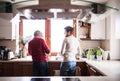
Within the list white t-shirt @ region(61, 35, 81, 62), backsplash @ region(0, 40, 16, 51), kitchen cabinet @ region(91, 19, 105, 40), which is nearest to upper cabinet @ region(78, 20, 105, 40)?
kitchen cabinet @ region(91, 19, 105, 40)

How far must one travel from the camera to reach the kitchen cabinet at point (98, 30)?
4.44 meters

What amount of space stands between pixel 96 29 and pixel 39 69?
1405 mm

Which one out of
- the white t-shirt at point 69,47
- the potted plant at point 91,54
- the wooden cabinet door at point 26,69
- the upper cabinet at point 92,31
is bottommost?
the wooden cabinet door at point 26,69

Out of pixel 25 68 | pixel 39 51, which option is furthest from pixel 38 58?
pixel 25 68

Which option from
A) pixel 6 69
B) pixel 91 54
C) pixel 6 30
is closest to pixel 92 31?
pixel 91 54

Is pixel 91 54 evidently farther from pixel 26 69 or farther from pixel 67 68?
pixel 26 69

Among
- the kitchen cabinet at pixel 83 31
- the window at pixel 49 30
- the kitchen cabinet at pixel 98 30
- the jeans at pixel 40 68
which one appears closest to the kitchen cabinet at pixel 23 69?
the jeans at pixel 40 68

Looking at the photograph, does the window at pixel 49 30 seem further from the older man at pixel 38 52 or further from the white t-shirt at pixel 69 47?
the white t-shirt at pixel 69 47

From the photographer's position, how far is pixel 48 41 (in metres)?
5.16

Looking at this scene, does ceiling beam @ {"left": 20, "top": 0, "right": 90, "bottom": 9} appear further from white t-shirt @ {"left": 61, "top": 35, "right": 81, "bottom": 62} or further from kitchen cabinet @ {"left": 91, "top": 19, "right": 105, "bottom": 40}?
kitchen cabinet @ {"left": 91, "top": 19, "right": 105, "bottom": 40}

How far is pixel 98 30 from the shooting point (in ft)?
14.7

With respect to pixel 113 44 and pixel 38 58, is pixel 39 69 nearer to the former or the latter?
pixel 38 58

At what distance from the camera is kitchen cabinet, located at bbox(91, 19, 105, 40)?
175 inches

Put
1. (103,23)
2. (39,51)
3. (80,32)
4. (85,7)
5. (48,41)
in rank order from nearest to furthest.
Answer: (85,7) → (39,51) → (103,23) → (80,32) → (48,41)
